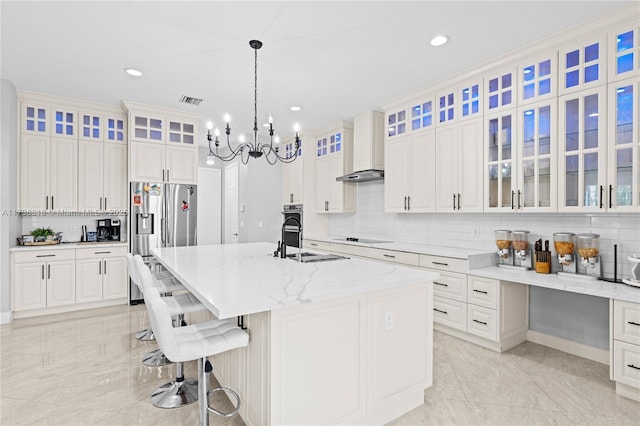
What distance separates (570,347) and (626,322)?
0.96m

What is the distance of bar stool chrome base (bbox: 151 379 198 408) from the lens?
7.50 ft

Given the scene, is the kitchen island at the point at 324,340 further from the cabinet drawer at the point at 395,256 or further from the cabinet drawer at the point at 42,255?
the cabinet drawer at the point at 42,255

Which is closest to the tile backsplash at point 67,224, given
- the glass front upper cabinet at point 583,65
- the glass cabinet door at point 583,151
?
the glass cabinet door at point 583,151

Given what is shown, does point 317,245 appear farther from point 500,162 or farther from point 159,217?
point 500,162

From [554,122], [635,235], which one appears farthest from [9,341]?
[635,235]

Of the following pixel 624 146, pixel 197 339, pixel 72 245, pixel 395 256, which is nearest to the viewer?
pixel 197 339

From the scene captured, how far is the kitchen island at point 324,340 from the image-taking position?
65.0 inches

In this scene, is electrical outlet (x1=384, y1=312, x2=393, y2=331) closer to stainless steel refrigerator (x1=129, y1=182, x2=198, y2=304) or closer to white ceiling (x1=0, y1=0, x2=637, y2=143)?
white ceiling (x1=0, y1=0, x2=637, y2=143)

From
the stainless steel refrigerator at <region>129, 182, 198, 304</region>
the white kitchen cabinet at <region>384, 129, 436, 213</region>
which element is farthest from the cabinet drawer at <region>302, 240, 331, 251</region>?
the stainless steel refrigerator at <region>129, 182, 198, 304</region>

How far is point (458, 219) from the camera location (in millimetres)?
4082

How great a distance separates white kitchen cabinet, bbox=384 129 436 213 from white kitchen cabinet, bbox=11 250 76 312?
4379 mm

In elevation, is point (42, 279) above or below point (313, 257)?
below

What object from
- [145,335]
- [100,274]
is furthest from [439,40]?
[100,274]

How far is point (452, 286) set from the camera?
136 inches
